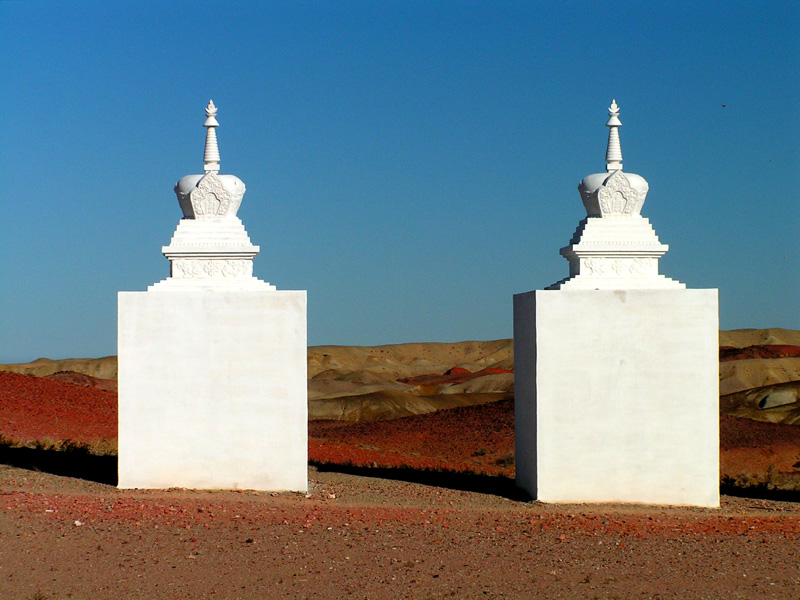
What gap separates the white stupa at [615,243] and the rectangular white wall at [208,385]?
164 inches

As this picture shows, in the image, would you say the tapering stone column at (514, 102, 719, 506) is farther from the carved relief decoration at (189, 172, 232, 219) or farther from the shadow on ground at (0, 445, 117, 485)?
the shadow on ground at (0, 445, 117, 485)

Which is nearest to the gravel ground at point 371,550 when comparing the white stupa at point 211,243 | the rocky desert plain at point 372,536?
the rocky desert plain at point 372,536

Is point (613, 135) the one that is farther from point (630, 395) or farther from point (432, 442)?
point (432, 442)

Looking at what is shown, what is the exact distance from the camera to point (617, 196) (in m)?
14.3

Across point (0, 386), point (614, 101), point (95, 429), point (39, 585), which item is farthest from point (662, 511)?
point (0, 386)

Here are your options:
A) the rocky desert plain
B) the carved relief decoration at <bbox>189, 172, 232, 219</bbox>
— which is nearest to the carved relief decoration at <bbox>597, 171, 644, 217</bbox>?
the rocky desert plain

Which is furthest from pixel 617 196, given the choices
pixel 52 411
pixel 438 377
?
pixel 438 377

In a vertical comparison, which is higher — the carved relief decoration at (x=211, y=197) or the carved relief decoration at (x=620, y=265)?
the carved relief decoration at (x=211, y=197)

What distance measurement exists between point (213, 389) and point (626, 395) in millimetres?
5942

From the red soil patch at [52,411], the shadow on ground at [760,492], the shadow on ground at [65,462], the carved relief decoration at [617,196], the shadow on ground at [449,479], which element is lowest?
the shadow on ground at [760,492]

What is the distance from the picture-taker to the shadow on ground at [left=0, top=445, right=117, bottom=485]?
15312mm

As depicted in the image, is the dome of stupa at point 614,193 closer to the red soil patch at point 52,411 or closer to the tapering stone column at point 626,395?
the tapering stone column at point 626,395

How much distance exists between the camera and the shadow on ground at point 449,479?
14852mm

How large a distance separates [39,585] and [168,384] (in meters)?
5.05
